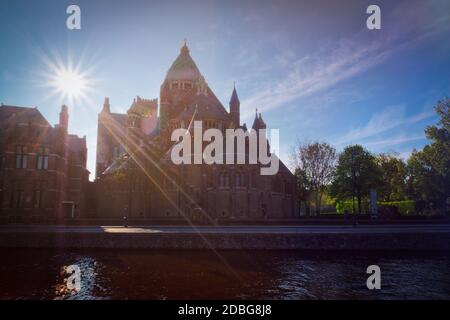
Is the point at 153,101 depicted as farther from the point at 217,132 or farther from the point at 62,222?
the point at 62,222

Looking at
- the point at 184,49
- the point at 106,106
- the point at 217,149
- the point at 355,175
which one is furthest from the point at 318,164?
the point at 106,106

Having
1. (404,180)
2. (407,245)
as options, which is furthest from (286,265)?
(404,180)

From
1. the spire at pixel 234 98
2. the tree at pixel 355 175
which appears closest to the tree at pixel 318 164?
the tree at pixel 355 175

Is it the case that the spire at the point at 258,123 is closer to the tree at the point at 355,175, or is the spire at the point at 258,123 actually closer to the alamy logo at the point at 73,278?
the tree at the point at 355,175

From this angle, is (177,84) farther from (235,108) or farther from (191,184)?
(191,184)

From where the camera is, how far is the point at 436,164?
145ft

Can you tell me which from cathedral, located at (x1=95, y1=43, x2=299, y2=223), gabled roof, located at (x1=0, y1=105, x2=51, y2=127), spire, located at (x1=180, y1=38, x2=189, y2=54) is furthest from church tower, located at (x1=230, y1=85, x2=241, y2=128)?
gabled roof, located at (x1=0, y1=105, x2=51, y2=127)

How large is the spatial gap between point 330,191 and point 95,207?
46.3 m

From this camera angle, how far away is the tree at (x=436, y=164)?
43.5 meters

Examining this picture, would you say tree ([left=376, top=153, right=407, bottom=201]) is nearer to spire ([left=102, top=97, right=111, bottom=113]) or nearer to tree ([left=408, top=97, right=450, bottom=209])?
tree ([left=408, top=97, right=450, bottom=209])

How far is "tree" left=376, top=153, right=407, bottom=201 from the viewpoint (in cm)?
6806

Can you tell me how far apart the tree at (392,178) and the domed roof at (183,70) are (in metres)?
48.2
